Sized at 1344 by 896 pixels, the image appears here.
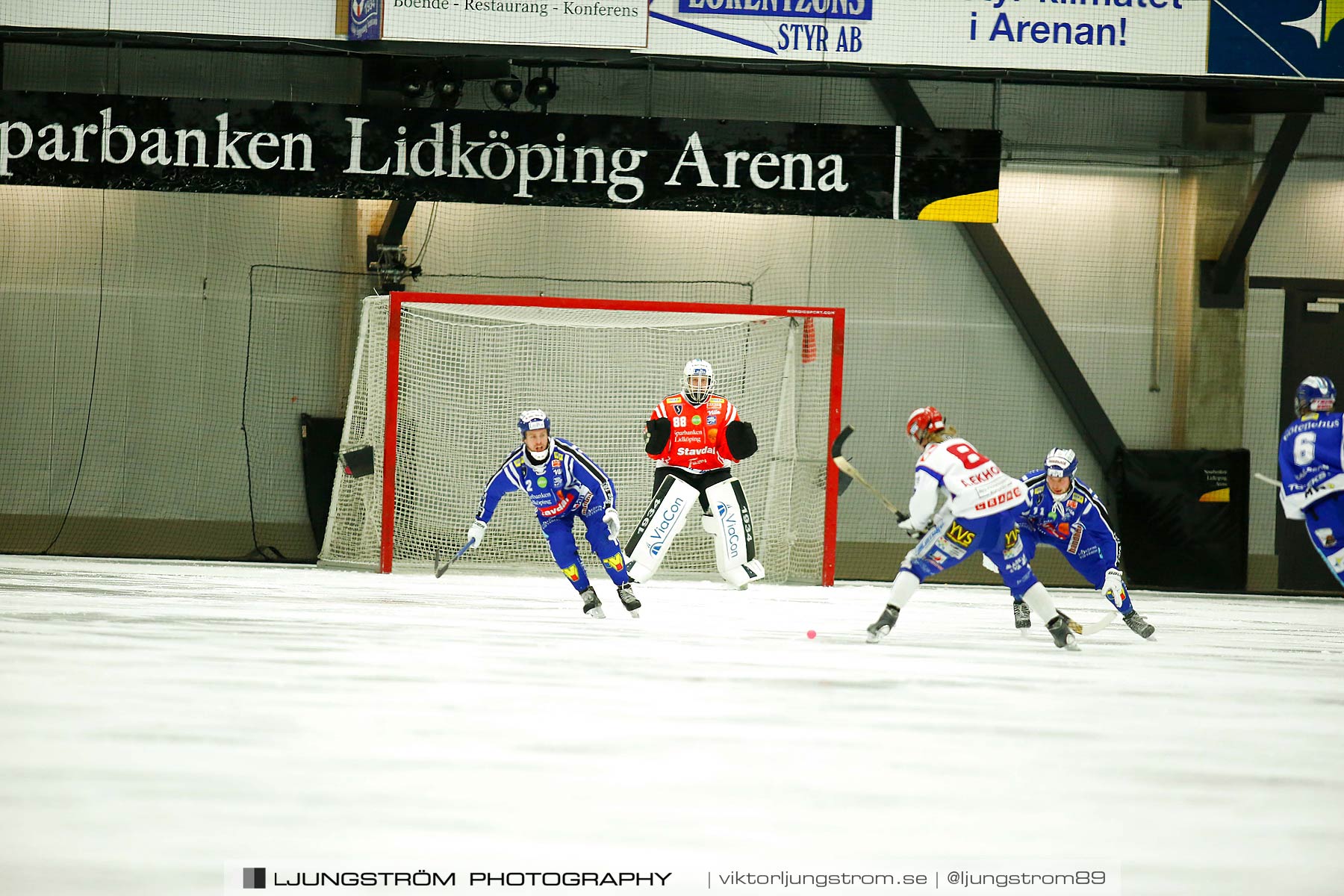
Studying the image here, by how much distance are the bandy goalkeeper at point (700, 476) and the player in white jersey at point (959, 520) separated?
2.57 m

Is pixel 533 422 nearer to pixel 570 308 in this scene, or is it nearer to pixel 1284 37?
pixel 570 308

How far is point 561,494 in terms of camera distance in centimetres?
685

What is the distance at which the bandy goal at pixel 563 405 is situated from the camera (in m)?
9.48

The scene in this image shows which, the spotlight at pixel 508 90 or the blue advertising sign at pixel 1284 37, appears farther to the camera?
the spotlight at pixel 508 90

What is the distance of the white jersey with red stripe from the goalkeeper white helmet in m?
2.98

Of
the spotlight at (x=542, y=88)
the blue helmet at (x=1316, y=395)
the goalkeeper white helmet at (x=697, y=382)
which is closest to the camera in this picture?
the blue helmet at (x=1316, y=395)

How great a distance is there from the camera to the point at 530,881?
2061 mm

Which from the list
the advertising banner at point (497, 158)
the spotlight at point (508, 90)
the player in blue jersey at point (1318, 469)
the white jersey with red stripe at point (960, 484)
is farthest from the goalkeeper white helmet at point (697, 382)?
the spotlight at point (508, 90)

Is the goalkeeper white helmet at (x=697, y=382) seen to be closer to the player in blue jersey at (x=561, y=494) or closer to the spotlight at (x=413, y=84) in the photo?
the player in blue jersey at (x=561, y=494)

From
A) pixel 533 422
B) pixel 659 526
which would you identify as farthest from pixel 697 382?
pixel 533 422

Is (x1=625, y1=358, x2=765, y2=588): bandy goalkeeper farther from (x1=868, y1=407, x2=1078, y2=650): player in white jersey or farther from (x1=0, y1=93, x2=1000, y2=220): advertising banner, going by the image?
(x1=868, y1=407, x2=1078, y2=650): player in white jersey

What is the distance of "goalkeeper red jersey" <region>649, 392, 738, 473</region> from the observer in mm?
8258

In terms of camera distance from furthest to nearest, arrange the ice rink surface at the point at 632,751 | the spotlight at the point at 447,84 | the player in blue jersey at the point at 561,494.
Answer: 1. the spotlight at the point at 447,84
2. the player in blue jersey at the point at 561,494
3. the ice rink surface at the point at 632,751

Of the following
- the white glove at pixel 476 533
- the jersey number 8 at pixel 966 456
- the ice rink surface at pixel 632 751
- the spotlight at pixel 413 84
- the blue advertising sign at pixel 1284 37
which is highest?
the blue advertising sign at pixel 1284 37
